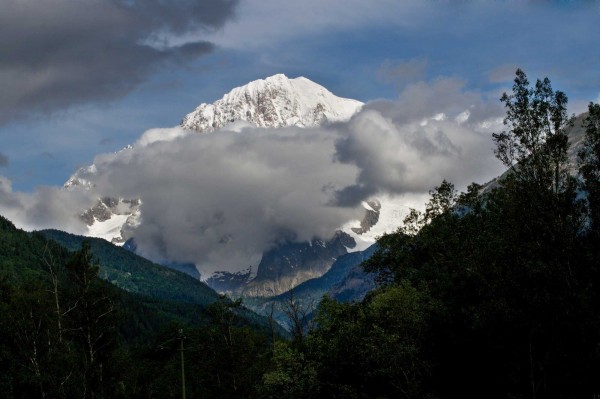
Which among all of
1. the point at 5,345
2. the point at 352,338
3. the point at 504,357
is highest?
the point at 5,345

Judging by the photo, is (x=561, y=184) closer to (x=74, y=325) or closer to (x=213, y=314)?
(x=74, y=325)

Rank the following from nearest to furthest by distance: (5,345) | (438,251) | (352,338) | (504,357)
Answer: (504,357)
(352,338)
(5,345)
(438,251)

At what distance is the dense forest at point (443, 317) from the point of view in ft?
152

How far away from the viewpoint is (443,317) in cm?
6725

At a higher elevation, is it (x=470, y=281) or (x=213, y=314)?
(x=213, y=314)

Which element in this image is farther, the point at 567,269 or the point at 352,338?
the point at 352,338

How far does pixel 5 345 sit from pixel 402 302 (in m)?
47.8

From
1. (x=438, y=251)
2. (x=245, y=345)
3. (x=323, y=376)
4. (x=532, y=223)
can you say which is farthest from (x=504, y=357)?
(x=245, y=345)

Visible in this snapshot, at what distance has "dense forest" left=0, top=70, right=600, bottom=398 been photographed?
4638 centimetres

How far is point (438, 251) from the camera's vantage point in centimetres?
9150

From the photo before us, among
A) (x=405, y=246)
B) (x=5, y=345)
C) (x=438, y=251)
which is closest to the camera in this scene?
(x=5, y=345)

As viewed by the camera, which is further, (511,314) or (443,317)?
(443,317)

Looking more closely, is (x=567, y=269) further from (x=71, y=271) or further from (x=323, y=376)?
(x=71, y=271)

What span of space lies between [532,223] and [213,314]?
67.6 meters
